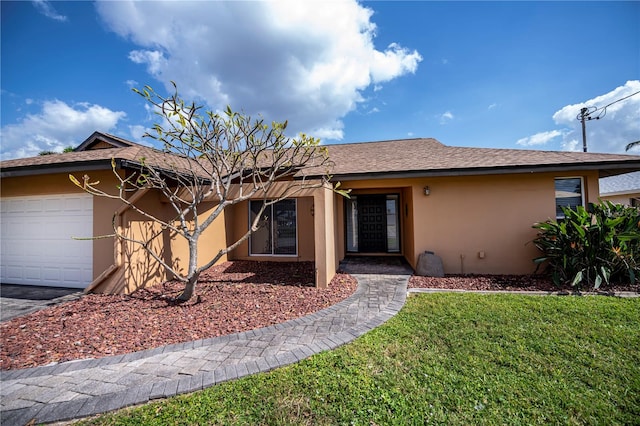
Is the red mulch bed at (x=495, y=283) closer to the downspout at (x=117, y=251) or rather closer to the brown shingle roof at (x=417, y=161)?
the brown shingle roof at (x=417, y=161)

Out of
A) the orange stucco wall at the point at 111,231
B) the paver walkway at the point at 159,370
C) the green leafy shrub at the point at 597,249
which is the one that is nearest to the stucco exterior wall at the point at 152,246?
the orange stucco wall at the point at 111,231

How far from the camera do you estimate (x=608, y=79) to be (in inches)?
467

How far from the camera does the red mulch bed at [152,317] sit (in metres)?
4.00

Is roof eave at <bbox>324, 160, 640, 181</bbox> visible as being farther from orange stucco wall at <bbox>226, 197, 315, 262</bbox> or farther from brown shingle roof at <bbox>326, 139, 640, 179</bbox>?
orange stucco wall at <bbox>226, 197, 315, 262</bbox>

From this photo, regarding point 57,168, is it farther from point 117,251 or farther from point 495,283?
point 495,283

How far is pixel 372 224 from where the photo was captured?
1175 centimetres

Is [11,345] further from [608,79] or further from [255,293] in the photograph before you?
[608,79]

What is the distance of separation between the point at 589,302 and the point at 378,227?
721cm

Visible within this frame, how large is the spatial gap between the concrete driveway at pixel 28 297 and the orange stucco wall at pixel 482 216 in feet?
29.2

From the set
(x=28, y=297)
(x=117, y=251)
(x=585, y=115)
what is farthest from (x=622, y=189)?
(x=28, y=297)

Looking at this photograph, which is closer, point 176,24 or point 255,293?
point 255,293

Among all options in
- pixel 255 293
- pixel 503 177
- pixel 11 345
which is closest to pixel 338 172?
pixel 255 293

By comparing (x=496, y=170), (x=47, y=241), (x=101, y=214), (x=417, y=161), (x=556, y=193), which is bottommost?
(x=47, y=241)

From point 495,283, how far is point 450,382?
198 inches
